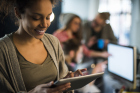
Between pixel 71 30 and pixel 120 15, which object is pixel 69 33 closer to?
pixel 71 30

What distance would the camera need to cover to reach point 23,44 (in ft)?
2.82

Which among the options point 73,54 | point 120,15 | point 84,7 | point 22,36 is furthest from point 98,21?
point 120,15

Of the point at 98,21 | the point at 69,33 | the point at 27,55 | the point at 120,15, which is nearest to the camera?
the point at 27,55

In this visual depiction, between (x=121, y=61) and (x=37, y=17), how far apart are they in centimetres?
110

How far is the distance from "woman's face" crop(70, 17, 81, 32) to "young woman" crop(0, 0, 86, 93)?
131cm

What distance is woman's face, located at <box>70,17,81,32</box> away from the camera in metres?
2.20

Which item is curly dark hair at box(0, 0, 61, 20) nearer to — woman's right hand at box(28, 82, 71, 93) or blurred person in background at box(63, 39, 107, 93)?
woman's right hand at box(28, 82, 71, 93)

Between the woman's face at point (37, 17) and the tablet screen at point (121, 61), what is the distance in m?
0.94

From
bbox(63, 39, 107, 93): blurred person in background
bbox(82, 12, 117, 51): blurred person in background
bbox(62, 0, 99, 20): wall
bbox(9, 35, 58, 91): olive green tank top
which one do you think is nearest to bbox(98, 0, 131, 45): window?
bbox(62, 0, 99, 20): wall

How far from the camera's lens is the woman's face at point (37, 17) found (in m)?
Answer: 0.76

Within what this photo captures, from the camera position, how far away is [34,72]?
0.83m

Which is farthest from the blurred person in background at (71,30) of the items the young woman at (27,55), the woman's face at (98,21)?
the young woman at (27,55)

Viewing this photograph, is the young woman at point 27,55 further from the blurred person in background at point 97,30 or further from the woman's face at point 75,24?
the blurred person in background at point 97,30

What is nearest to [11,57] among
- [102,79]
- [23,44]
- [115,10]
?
[23,44]
